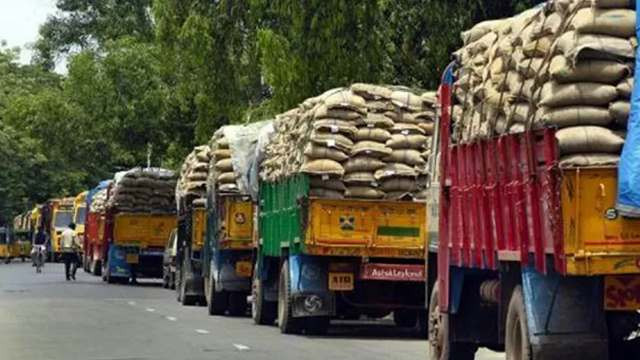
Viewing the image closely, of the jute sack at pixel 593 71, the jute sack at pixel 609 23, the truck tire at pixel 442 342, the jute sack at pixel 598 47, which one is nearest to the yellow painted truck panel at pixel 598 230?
the jute sack at pixel 593 71

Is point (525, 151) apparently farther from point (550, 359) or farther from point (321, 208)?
point (321, 208)

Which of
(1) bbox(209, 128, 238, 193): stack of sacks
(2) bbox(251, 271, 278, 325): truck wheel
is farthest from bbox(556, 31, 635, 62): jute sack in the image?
(1) bbox(209, 128, 238, 193): stack of sacks

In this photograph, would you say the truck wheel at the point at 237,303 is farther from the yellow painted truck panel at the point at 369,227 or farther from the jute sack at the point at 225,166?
the yellow painted truck panel at the point at 369,227

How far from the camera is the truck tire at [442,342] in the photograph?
14.3m

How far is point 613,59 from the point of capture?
10.3 m

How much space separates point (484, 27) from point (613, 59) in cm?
324

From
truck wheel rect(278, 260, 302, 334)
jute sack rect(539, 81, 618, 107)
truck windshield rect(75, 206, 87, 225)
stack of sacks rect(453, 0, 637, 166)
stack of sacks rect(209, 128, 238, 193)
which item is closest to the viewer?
stack of sacks rect(453, 0, 637, 166)

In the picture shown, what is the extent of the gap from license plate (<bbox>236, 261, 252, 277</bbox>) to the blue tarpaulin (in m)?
18.1

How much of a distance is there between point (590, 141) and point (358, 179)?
10.6 meters

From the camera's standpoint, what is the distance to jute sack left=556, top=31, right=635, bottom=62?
1021 centimetres

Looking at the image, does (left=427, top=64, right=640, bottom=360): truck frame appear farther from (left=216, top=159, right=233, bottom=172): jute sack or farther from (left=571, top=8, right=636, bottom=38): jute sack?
(left=216, top=159, right=233, bottom=172): jute sack

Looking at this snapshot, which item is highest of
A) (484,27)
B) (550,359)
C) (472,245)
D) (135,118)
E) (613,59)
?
(135,118)

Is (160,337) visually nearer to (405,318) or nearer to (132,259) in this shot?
(405,318)

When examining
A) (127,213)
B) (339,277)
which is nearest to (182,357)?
(339,277)
